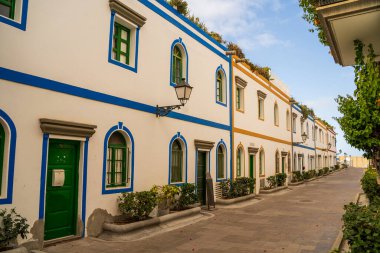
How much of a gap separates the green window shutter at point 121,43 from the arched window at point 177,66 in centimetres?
229

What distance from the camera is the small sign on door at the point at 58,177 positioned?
6789 mm

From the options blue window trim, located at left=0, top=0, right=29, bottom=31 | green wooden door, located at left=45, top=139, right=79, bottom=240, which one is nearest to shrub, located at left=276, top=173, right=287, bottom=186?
green wooden door, located at left=45, top=139, right=79, bottom=240

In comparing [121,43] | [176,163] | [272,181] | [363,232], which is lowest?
[272,181]

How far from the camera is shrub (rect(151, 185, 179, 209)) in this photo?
9172mm

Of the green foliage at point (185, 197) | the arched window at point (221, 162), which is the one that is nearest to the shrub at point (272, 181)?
the arched window at point (221, 162)

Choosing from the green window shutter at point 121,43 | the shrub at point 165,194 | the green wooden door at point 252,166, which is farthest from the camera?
the green wooden door at point 252,166

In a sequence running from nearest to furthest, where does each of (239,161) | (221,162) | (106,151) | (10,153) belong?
1. (10,153)
2. (106,151)
3. (221,162)
4. (239,161)

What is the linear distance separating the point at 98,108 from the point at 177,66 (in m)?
4.31

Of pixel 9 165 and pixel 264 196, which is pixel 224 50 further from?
pixel 9 165

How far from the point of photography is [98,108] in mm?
7863

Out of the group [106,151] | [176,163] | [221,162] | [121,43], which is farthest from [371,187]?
[121,43]

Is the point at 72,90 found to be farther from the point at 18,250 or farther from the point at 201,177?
the point at 201,177

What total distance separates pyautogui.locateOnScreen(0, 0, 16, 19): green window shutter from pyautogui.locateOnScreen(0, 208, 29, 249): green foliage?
3598 millimetres

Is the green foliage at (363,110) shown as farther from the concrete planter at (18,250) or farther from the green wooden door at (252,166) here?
the green wooden door at (252,166)
